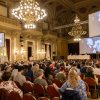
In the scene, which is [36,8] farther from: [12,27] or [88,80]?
[12,27]

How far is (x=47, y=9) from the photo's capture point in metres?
26.8

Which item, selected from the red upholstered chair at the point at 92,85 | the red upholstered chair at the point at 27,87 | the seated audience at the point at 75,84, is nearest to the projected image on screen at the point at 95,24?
the red upholstered chair at the point at 92,85

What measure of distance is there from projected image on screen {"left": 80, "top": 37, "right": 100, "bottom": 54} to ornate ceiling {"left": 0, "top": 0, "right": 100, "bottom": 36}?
699cm

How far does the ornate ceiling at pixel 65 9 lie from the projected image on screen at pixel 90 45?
22.9 feet

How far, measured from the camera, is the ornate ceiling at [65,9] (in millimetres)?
26188

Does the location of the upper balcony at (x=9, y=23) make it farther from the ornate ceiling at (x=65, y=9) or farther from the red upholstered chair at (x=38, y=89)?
the red upholstered chair at (x=38, y=89)

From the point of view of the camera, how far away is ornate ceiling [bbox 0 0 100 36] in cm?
2619

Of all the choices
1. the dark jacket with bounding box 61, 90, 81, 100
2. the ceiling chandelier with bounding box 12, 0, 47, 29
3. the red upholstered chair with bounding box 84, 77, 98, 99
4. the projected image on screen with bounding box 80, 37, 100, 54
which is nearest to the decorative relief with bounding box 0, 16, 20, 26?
the projected image on screen with bounding box 80, 37, 100, 54

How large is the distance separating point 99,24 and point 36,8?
14.3 feet

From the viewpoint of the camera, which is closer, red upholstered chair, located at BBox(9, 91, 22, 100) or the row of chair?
the row of chair

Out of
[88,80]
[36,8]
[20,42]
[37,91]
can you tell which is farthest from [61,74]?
[20,42]

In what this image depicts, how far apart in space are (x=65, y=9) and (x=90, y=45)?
9975 millimetres

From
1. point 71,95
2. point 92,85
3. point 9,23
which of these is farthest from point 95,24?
point 71,95

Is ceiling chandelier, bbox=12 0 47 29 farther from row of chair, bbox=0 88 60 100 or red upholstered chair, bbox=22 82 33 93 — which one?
row of chair, bbox=0 88 60 100
